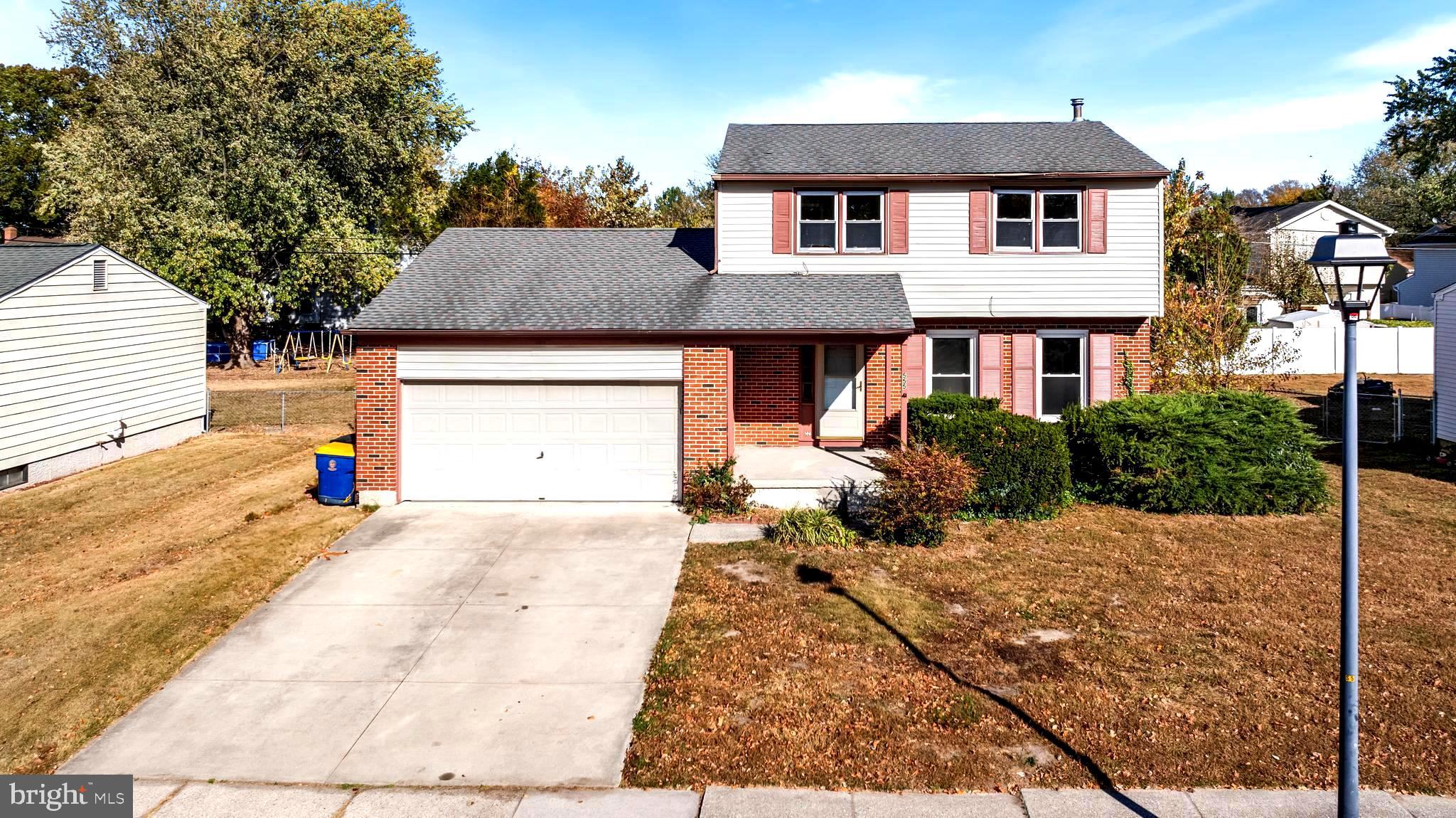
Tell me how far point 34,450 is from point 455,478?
27.4ft

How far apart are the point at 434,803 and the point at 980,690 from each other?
16.0 feet

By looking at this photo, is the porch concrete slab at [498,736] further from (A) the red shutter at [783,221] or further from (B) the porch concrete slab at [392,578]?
(A) the red shutter at [783,221]

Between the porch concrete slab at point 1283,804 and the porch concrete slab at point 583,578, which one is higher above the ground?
the porch concrete slab at point 583,578

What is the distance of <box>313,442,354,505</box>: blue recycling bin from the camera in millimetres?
14516

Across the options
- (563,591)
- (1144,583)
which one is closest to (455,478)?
(563,591)

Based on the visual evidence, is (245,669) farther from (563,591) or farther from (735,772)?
(735,772)

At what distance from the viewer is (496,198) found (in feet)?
149

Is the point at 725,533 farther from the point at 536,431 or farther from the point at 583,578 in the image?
the point at 536,431

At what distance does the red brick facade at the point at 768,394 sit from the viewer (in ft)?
57.0

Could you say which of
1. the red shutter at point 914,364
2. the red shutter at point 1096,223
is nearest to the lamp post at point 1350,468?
the red shutter at point 914,364

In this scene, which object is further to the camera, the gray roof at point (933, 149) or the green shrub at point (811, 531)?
the gray roof at point (933, 149)

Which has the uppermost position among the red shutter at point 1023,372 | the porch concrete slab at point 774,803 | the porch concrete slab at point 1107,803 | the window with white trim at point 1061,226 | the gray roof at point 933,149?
the gray roof at point 933,149

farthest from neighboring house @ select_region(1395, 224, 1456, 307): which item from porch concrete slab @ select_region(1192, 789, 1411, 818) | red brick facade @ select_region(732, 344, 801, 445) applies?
porch concrete slab @ select_region(1192, 789, 1411, 818)

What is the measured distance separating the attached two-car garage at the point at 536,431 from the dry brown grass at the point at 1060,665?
2.95 m
